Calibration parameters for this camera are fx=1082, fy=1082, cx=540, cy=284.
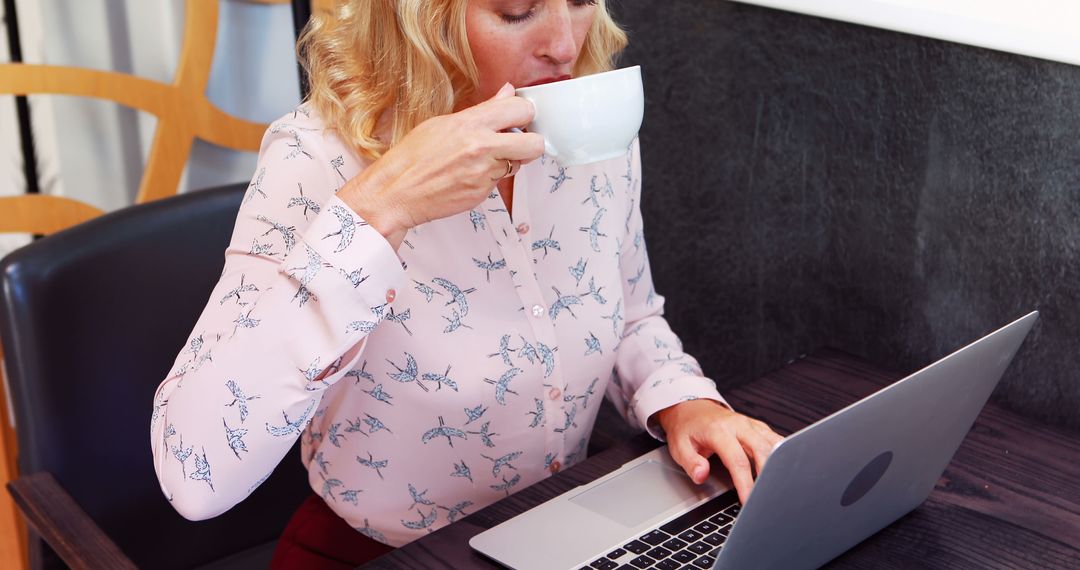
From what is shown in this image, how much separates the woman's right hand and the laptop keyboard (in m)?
0.30

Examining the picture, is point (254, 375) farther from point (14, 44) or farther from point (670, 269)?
point (14, 44)

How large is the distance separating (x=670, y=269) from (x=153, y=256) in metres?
0.77

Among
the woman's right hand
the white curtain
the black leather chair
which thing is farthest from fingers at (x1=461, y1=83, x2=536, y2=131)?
the white curtain

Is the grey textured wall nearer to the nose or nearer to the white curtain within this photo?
the nose

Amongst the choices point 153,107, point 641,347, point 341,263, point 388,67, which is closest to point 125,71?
point 153,107

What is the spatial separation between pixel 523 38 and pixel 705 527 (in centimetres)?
45

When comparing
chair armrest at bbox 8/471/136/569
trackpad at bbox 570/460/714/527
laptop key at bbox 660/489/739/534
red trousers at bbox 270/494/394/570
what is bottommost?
red trousers at bbox 270/494/394/570

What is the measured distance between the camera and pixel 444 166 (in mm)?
831

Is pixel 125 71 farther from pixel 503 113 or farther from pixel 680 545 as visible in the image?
pixel 680 545

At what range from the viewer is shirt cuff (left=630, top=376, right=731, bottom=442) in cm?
107

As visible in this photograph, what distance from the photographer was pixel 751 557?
0.74m

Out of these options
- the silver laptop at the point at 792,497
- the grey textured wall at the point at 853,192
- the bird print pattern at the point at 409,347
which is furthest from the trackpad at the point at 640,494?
the grey textured wall at the point at 853,192

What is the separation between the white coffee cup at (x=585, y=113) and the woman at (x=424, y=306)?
2cm

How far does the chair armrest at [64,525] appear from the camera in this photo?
0.97 metres
